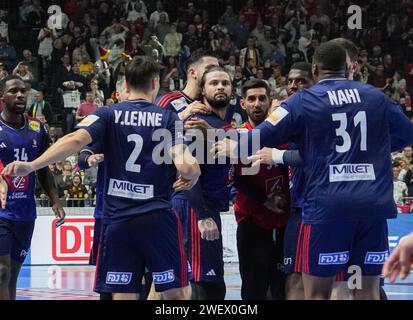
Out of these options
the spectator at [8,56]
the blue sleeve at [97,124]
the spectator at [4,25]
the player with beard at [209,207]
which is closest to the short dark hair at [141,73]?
the blue sleeve at [97,124]

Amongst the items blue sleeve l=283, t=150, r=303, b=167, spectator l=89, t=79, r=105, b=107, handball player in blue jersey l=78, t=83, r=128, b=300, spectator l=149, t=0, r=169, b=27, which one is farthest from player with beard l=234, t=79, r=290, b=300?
spectator l=149, t=0, r=169, b=27

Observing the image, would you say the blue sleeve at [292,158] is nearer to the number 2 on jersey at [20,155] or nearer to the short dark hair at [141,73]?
the short dark hair at [141,73]

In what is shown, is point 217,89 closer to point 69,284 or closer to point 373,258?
point 373,258

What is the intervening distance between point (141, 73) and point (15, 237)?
3007mm

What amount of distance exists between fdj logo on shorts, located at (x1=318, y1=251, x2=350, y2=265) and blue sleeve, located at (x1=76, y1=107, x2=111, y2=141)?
6.57 feet

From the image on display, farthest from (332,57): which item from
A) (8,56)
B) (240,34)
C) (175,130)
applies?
(240,34)

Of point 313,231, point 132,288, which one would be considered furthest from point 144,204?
point 313,231

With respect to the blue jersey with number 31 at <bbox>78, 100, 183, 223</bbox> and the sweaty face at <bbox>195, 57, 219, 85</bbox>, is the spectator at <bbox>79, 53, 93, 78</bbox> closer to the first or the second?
the sweaty face at <bbox>195, 57, 219, 85</bbox>

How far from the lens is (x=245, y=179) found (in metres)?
8.48

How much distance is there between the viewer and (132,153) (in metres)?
6.94

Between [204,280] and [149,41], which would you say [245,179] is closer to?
[204,280]

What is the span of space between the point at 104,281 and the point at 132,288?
0.23 m

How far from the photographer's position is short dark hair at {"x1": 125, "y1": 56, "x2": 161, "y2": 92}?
23.2 feet
